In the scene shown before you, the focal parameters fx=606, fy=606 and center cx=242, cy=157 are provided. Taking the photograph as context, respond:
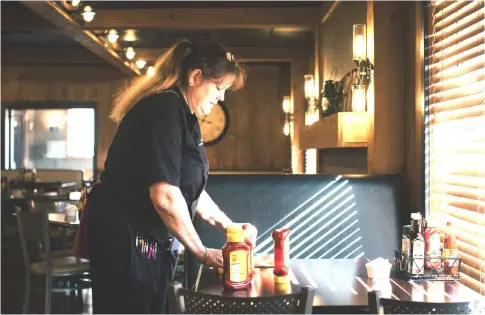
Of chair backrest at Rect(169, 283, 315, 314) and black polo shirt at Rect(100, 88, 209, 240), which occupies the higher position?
black polo shirt at Rect(100, 88, 209, 240)

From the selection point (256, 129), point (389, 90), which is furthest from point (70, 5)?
point (256, 129)

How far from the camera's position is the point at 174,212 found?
6.34 feet

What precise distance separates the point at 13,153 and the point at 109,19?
474 centimetres

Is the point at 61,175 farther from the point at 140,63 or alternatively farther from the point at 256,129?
the point at 256,129

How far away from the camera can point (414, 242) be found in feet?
7.38

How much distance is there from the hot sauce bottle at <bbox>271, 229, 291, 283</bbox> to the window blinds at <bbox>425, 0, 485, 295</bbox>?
66cm

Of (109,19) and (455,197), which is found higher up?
(109,19)

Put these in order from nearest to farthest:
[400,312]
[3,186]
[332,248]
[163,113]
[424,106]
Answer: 1. [400,312]
2. [163,113]
3. [424,106]
4. [332,248]
5. [3,186]

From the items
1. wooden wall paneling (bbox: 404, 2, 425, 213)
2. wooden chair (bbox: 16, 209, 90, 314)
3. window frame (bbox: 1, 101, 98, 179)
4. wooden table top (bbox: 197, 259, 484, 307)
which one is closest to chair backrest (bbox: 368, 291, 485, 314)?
wooden table top (bbox: 197, 259, 484, 307)

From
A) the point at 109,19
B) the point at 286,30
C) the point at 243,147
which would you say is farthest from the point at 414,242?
the point at 243,147

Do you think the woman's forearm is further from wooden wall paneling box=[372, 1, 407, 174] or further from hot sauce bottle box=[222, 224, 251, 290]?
wooden wall paneling box=[372, 1, 407, 174]

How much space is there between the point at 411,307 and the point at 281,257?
0.71 m

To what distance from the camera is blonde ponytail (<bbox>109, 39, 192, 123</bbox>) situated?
6.95 feet

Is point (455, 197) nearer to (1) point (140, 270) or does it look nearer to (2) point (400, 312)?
(2) point (400, 312)
